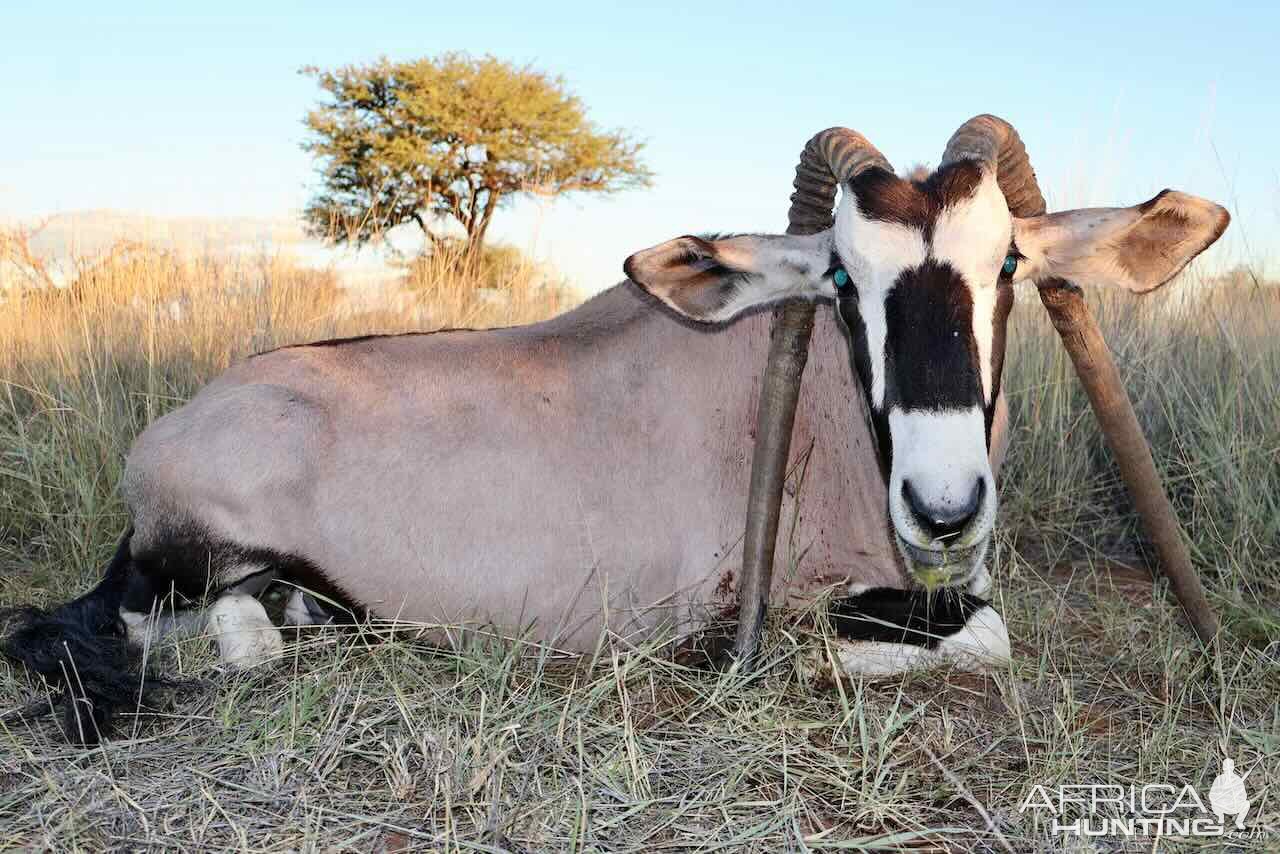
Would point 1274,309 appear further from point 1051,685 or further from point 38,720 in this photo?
point 38,720

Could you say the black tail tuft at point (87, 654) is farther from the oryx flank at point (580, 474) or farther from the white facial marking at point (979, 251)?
the white facial marking at point (979, 251)

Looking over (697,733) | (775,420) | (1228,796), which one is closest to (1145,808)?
(1228,796)

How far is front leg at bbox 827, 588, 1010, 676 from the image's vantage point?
3350mm

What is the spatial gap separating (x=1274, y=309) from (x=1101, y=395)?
A: 3683 mm

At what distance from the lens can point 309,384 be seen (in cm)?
383

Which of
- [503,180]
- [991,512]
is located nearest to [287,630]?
[991,512]

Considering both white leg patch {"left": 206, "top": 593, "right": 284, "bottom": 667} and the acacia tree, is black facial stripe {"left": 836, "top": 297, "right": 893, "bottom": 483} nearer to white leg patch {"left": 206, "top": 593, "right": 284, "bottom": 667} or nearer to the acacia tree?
white leg patch {"left": 206, "top": 593, "right": 284, "bottom": 667}

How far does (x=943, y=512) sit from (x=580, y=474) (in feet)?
4.57

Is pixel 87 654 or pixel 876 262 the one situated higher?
pixel 876 262

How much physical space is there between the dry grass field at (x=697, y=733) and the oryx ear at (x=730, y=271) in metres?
1.04

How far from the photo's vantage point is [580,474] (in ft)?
12.0

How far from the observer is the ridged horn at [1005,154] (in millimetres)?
3291

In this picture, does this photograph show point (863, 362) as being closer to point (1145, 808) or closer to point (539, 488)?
point (539, 488)

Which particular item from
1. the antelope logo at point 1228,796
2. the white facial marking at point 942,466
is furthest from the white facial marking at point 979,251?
the antelope logo at point 1228,796
